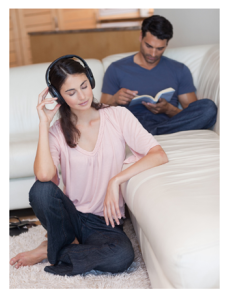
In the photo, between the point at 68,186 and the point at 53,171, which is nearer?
the point at 53,171

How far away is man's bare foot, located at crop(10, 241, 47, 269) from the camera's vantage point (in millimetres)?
1396

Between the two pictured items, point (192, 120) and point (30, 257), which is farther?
point (192, 120)

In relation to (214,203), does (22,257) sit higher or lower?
lower

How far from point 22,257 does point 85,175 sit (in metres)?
0.45

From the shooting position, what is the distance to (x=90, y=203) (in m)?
1.42

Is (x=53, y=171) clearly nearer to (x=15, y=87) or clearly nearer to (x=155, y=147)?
(x=155, y=147)

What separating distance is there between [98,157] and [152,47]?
950mm

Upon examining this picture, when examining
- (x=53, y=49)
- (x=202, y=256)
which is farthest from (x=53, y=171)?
(x=53, y=49)

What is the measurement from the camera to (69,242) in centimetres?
135

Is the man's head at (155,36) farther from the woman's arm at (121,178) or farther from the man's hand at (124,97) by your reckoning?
the woman's arm at (121,178)

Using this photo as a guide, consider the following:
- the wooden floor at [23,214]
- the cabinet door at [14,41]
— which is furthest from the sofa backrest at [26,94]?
the cabinet door at [14,41]

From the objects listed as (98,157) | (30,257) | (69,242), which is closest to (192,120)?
(98,157)

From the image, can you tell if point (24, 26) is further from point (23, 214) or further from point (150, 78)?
point (23, 214)

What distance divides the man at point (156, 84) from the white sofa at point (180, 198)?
9 cm
